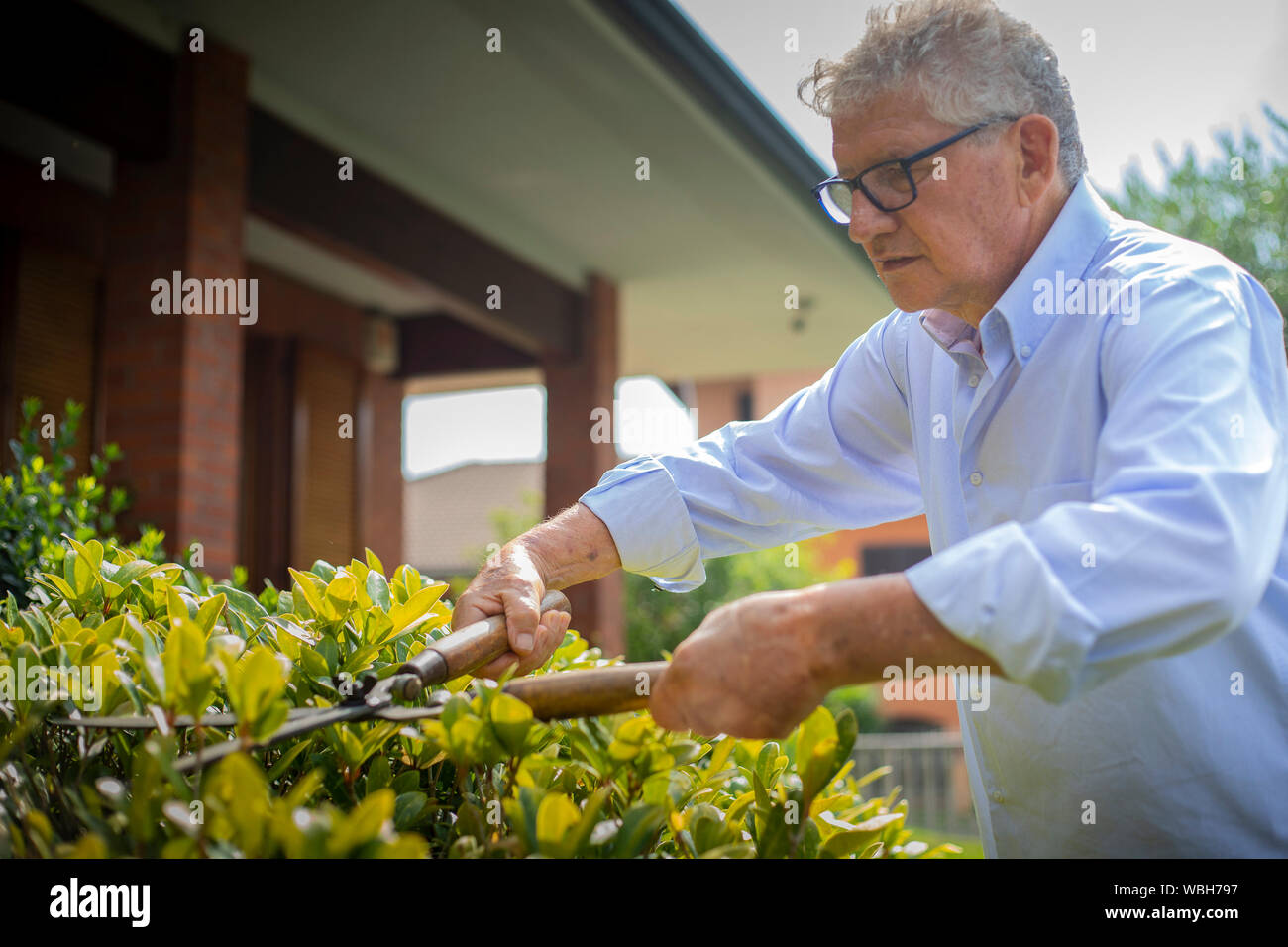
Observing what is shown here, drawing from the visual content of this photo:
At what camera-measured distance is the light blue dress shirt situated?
3.66 feet

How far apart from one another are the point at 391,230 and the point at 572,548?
596cm

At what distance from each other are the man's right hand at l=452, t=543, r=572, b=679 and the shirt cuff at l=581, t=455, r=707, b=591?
0.22m

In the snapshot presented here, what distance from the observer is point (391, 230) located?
7.49m

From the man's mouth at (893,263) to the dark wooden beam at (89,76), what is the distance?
175 inches

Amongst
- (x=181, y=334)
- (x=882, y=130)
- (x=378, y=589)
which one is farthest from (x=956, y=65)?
(x=181, y=334)

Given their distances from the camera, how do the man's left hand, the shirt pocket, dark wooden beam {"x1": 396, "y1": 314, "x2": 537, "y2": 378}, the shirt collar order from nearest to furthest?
1. the man's left hand
2. the shirt pocket
3. the shirt collar
4. dark wooden beam {"x1": 396, "y1": 314, "x2": 537, "y2": 378}

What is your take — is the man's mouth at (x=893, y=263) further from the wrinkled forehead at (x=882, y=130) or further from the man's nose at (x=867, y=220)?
the wrinkled forehead at (x=882, y=130)

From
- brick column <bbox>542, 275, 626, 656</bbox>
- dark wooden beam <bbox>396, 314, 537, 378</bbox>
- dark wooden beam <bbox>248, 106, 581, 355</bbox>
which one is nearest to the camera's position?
dark wooden beam <bbox>248, 106, 581, 355</bbox>

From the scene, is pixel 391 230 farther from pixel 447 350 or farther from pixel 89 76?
pixel 447 350

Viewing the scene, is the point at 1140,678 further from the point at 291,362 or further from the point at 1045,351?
the point at 291,362

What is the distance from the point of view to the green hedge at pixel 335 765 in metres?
1.04

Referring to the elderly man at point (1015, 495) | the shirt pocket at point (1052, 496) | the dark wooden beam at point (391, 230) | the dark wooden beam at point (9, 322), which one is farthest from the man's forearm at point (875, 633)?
the dark wooden beam at point (9, 322)

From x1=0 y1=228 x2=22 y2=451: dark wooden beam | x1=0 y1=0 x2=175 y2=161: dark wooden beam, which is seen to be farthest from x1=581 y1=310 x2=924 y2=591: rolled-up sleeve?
x1=0 y1=228 x2=22 y2=451: dark wooden beam

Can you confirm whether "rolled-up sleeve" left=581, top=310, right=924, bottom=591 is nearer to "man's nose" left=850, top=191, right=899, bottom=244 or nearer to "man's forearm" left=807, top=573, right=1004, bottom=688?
"man's nose" left=850, top=191, right=899, bottom=244
